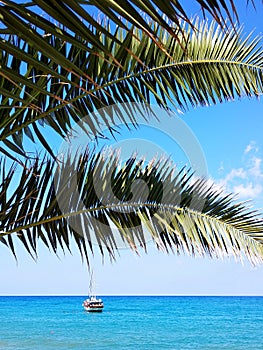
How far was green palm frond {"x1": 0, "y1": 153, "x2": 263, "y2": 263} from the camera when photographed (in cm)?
290

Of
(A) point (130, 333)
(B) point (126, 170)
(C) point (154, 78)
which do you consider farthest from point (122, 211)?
(A) point (130, 333)

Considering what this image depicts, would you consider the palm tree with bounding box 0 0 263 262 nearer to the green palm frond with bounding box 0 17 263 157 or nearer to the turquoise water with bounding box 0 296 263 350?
the green palm frond with bounding box 0 17 263 157

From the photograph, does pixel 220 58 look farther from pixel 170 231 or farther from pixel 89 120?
pixel 170 231

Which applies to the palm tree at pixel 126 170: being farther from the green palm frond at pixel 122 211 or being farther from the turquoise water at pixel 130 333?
the turquoise water at pixel 130 333

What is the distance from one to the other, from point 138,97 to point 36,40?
2.25m

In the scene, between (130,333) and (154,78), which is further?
(130,333)

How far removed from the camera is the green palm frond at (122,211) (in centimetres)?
290

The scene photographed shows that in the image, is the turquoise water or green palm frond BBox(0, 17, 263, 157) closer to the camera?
green palm frond BBox(0, 17, 263, 157)

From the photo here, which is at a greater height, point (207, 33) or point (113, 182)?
point (207, 33)

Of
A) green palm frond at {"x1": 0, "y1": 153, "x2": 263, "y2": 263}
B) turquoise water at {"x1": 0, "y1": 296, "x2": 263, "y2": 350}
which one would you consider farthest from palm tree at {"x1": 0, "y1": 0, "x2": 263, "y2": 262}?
turquoise water at {"x1": 0, "y1": 296, "x2": 263, "y2": 350}

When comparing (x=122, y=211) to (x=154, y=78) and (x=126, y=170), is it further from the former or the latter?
(x=154, y=78)

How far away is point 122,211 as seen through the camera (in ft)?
10.1

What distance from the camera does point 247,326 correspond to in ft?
143

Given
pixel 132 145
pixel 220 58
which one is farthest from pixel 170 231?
pixel 220 58
